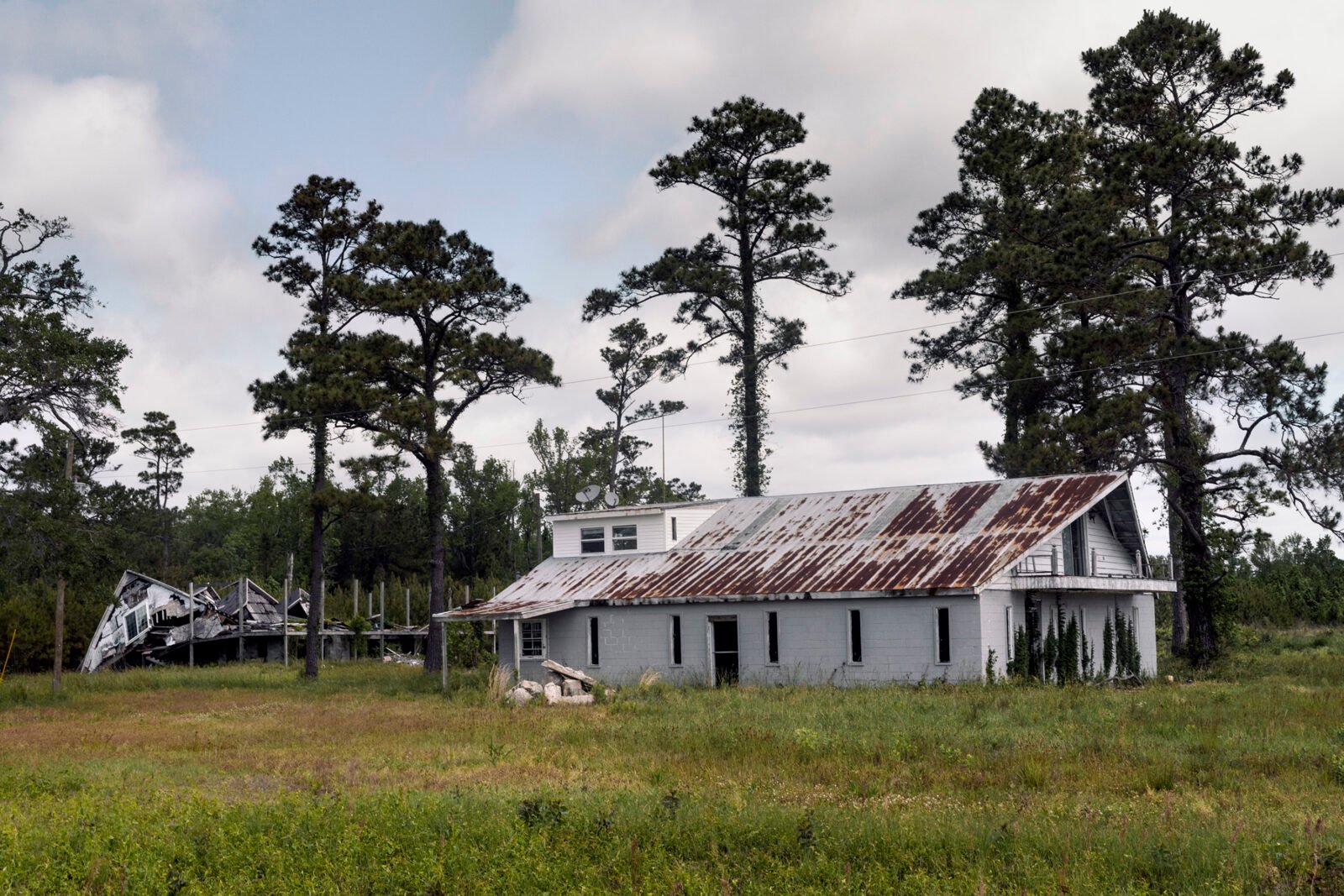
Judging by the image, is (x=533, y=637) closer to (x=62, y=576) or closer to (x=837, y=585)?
(x=837, y=585)

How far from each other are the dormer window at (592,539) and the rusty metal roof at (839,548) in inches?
17.2

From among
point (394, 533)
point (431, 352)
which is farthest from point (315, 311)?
point (394, 533)

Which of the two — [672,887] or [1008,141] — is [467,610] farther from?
[672,887]

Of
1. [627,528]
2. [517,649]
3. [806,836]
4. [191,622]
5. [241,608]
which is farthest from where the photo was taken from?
[241,608]

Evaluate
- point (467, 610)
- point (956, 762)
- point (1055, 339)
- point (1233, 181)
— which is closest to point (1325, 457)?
point (1233, 181)

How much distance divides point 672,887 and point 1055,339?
116 ft

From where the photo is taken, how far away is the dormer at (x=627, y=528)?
133ft

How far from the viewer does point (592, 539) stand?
139 feet

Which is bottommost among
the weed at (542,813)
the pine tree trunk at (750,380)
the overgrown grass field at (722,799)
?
the overgrown grass field at (722,799)

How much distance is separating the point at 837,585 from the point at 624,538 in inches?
415

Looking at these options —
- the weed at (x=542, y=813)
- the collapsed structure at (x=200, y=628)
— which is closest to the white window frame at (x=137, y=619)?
the collapsed structure at (x=200, y=628)

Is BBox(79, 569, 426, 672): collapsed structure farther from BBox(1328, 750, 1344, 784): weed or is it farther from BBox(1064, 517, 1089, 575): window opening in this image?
BBox(1328, 750, 1344, 784): weed

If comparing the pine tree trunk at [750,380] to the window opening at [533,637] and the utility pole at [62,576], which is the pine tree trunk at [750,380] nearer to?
the window opening at [533,637]

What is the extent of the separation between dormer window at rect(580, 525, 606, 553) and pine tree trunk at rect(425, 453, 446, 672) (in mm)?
5204
